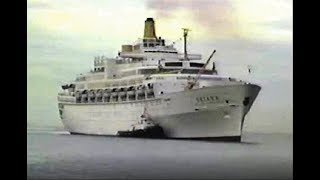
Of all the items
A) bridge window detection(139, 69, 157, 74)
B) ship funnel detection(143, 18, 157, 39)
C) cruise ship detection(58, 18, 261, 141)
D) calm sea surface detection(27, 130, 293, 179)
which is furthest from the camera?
bridge window detection(139, 69, 157, 74)

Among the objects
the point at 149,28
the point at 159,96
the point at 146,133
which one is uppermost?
the point at 149,28

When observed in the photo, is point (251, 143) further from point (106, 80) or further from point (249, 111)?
point (106, 80)

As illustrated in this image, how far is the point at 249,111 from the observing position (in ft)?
16.2

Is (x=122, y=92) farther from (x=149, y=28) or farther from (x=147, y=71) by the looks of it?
(x=149, y=28)

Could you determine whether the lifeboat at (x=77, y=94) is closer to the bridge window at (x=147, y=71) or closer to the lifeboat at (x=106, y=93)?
the lifeboat at (x=106, y=93)

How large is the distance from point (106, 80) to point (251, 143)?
1248 millimetres

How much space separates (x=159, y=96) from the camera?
198 inches

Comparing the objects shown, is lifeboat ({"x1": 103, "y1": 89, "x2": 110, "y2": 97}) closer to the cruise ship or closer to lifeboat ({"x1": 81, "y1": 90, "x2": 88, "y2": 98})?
the cruise ship

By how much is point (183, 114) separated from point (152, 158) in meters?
0.50

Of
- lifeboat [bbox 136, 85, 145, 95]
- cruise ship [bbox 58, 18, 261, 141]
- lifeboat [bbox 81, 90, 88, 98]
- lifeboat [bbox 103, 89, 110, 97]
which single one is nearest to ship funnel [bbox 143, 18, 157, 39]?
cruise ship [bbox 58, 18, 261, 141]

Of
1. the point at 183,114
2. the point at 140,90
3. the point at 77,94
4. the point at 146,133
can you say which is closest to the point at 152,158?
the point at 146,133

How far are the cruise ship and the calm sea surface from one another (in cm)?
17

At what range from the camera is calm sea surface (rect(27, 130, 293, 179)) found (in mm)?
4617
